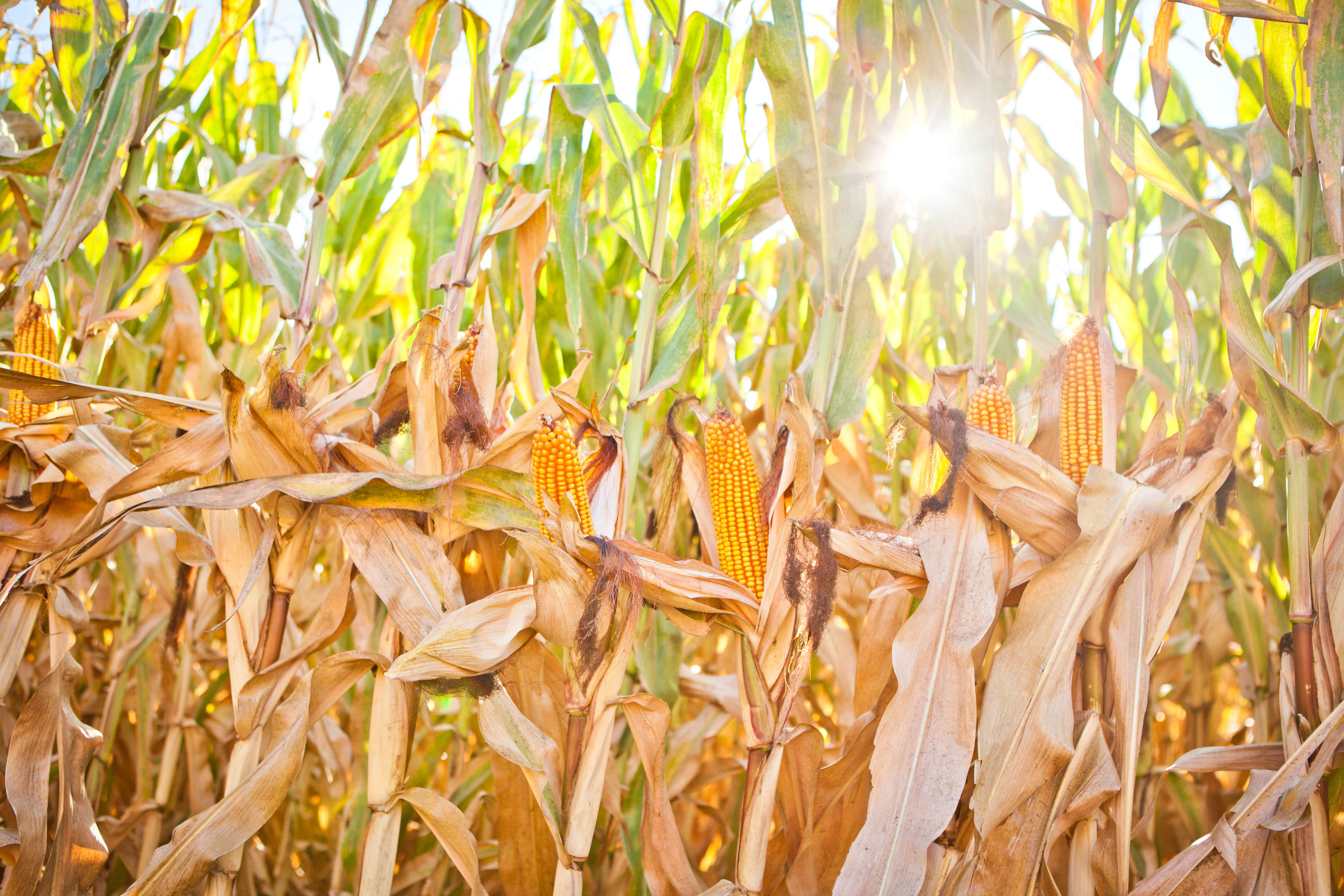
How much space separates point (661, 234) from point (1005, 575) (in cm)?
135

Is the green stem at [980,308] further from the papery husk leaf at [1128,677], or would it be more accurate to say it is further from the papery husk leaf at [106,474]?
the papery husk leaf at [106,474]

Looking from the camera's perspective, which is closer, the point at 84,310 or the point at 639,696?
the point at 639,696

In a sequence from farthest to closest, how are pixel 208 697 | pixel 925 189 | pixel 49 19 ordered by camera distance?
1. pixel 208 697
2. pixel 49 19
3. pixel 925 189

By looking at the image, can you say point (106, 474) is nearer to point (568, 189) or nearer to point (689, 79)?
point (568, 189)

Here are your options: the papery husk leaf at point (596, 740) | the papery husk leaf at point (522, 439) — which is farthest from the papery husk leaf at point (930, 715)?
the papery husk leaf at point (522, 439)

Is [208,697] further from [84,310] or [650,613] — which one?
[650,613]

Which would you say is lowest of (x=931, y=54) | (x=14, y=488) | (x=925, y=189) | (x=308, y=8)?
(x=14, y=488)

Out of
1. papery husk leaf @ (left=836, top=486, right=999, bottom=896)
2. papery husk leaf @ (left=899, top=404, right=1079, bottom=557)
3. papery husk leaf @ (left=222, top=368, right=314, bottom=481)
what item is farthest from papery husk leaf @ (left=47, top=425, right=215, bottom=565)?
papery husk leaf @ (left=899, top=404, right=1079, bottom=557)

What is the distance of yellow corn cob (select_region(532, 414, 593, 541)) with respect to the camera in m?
1.86

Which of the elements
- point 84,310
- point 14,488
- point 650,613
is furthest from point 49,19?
point 650,613

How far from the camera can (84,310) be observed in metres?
2.73

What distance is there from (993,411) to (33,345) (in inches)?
115

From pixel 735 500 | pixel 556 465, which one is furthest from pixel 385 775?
pixel 735 500

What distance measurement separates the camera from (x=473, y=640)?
1814 mm
